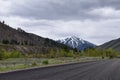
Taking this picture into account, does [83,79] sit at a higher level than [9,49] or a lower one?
lower

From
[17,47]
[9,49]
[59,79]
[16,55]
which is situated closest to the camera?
[59,79]

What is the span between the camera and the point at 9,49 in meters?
176

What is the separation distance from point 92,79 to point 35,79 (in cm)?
353

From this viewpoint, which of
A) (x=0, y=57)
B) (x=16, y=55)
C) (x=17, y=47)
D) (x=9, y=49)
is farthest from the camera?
(x=17, y=47)

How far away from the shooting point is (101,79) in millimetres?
21625

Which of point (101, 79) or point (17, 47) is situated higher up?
point (17, 47)

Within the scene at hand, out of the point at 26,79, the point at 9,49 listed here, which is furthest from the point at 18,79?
the point at 9,49

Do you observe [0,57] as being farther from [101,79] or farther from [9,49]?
[9,49]

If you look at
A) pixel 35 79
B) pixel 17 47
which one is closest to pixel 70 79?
pixel 35 79

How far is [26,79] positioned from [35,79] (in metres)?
0.59

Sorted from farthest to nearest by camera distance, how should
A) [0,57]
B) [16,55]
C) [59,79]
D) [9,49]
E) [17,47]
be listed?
[17,47] < [9,49] < [16,55] < [0,57] < [59,79]

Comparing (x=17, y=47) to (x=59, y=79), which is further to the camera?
(x=17, y=47)

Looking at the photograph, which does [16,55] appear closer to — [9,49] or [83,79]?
[9,49]

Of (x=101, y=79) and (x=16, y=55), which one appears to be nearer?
(x=101, y=79)
